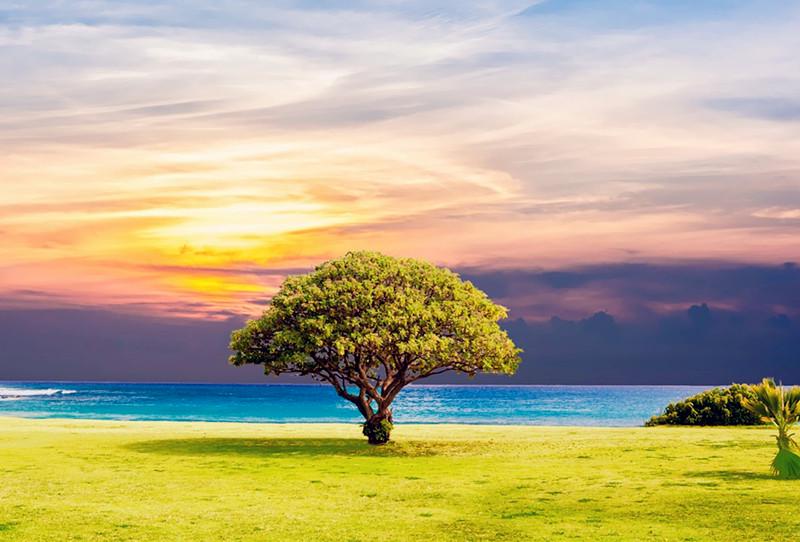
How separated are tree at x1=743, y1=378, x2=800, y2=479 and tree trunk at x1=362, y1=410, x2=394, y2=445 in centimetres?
2255

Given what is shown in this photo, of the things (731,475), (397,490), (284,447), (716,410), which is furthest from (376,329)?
(716,410)

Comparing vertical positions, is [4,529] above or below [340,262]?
below

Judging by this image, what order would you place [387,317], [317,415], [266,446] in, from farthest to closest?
[317,415] < [266,446] < [387,317]

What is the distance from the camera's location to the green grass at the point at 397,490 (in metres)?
25.6

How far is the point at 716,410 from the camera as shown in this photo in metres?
76.4

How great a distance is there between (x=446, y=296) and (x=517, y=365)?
19.3 ft

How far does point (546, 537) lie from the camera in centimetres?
2441

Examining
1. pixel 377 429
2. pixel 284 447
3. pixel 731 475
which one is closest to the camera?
pixel 731 475

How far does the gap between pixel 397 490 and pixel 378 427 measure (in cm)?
1815

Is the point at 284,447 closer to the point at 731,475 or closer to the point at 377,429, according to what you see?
the point at 377,429

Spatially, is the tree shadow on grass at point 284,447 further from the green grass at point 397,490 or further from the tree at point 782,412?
the tree at point 782,412

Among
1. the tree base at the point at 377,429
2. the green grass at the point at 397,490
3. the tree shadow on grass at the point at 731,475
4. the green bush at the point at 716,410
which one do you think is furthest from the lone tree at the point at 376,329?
the green bush at the point at 716,410

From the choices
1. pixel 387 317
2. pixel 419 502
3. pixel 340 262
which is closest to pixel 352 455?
pixel 387 317

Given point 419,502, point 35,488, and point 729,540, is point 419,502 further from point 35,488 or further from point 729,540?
point 35,488
